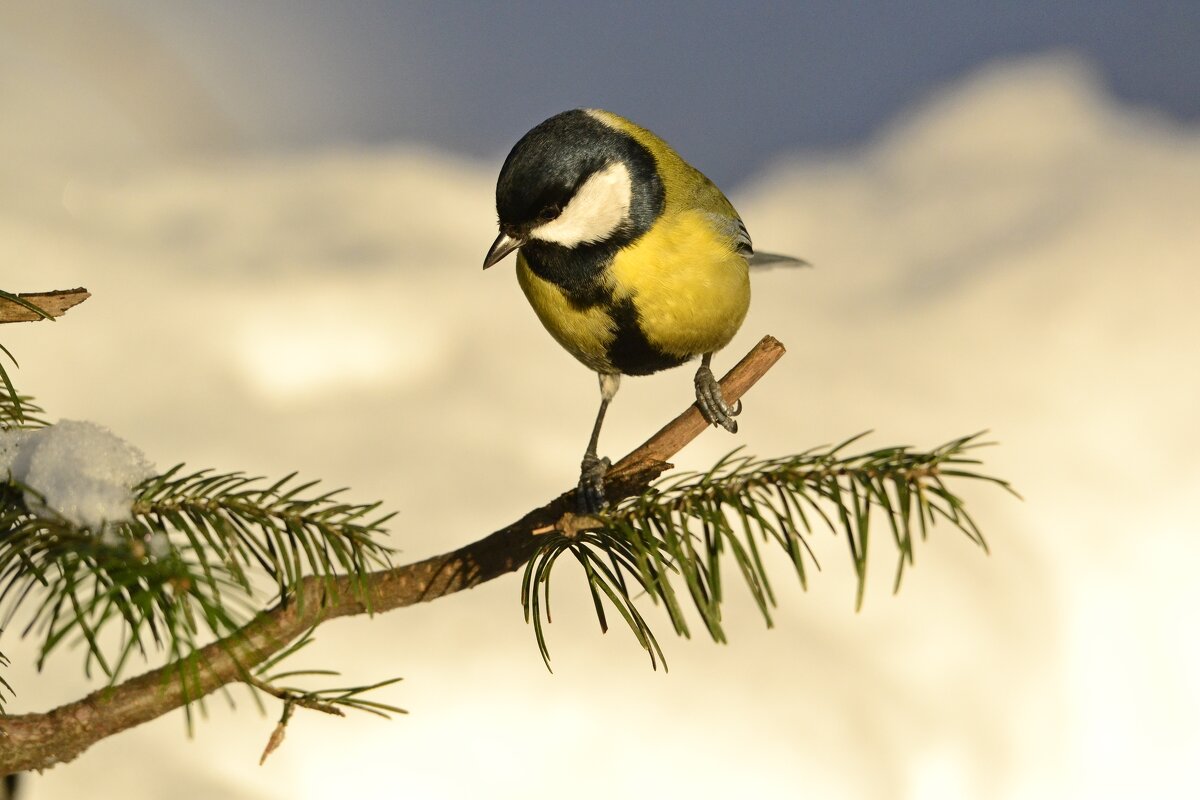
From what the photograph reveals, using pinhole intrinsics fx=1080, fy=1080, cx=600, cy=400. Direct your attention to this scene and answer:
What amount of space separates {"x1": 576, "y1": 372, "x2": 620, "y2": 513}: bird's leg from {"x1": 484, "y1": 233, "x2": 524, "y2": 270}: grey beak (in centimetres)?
27

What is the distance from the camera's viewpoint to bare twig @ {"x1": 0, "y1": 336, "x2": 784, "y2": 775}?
2.65 ft

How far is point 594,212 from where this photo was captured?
137 cm

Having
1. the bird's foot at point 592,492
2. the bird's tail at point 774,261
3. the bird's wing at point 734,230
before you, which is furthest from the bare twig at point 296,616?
the bird's tail at point 774,261

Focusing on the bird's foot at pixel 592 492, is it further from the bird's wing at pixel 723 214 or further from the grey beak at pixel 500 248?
the bird's wing at pixel 723 214

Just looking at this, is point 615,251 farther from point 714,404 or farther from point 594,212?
point 714,404

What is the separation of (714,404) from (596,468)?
18 centimetres

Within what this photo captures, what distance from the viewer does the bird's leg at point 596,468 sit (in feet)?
3.59

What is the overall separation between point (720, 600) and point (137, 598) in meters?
0.40

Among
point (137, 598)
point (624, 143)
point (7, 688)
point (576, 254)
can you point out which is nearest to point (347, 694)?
point (137, 598)

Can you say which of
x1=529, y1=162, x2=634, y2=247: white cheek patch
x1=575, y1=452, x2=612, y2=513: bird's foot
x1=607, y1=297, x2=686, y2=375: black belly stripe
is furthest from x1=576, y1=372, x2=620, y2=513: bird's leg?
x1=529, y1=162, x2=634, y2=247: white cheek patch

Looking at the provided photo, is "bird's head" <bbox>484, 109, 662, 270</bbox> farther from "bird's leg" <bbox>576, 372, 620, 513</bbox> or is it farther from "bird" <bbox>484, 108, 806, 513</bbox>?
"bird's leg" <bbox>576, 372, 620, 513</bbox>

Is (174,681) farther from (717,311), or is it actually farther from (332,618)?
(717,311)

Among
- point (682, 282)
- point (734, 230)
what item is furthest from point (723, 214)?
point (682, 282)

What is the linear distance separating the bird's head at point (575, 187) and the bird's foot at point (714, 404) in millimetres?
209
